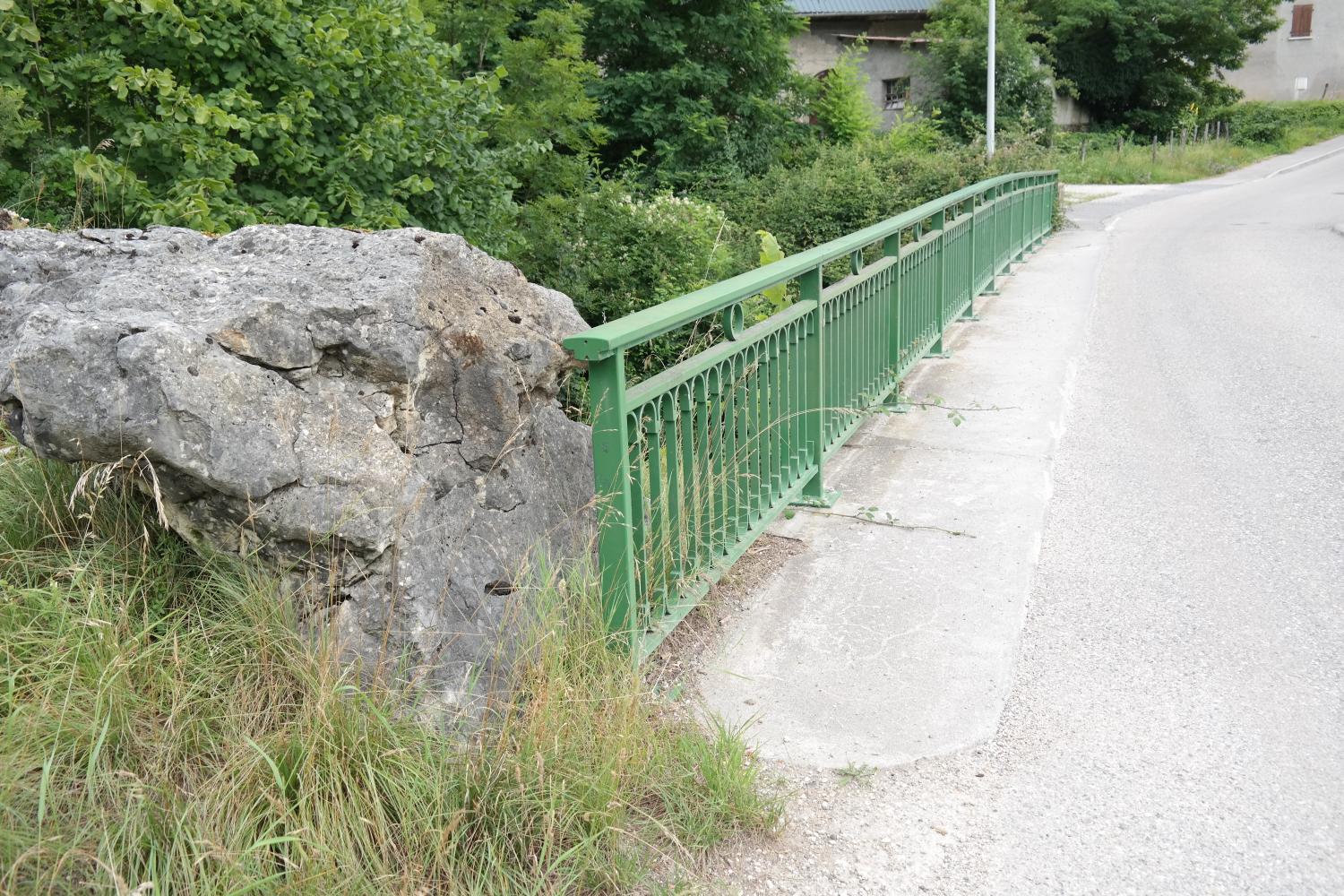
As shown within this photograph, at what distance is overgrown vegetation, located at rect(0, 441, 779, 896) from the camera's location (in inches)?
94.0

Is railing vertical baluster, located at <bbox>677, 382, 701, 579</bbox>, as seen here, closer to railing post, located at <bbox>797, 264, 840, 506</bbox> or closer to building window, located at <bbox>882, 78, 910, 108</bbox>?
railing post, located at <bbox>797, 264, 840, 506</bbox>

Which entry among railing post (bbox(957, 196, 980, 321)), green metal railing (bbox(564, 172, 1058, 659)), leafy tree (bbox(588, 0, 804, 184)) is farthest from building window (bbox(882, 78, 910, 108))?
green metal railing (bbox(564, 172, 1058, 659))

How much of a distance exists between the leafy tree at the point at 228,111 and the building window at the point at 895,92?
111ft

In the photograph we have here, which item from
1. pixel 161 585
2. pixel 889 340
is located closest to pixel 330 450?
pixel 161 585

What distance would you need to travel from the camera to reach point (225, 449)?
2814mm

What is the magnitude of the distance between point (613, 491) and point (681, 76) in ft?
65.5

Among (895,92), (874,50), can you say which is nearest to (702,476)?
(895,92)

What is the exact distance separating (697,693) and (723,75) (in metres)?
20.4

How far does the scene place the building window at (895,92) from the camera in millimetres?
39719

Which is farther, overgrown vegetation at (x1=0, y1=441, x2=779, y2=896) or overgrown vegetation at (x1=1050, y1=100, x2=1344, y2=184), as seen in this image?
overgrown vegetation at (x1=1050, y1=100, x2=1344, y2=184)

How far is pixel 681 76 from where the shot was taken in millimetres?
21938

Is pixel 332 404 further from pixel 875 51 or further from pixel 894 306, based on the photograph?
pixel 875 51

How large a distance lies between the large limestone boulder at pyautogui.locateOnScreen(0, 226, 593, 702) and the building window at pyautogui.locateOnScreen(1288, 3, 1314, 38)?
6026 cm

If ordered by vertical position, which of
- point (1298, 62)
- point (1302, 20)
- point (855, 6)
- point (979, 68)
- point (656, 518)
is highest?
point (1302, 20)
